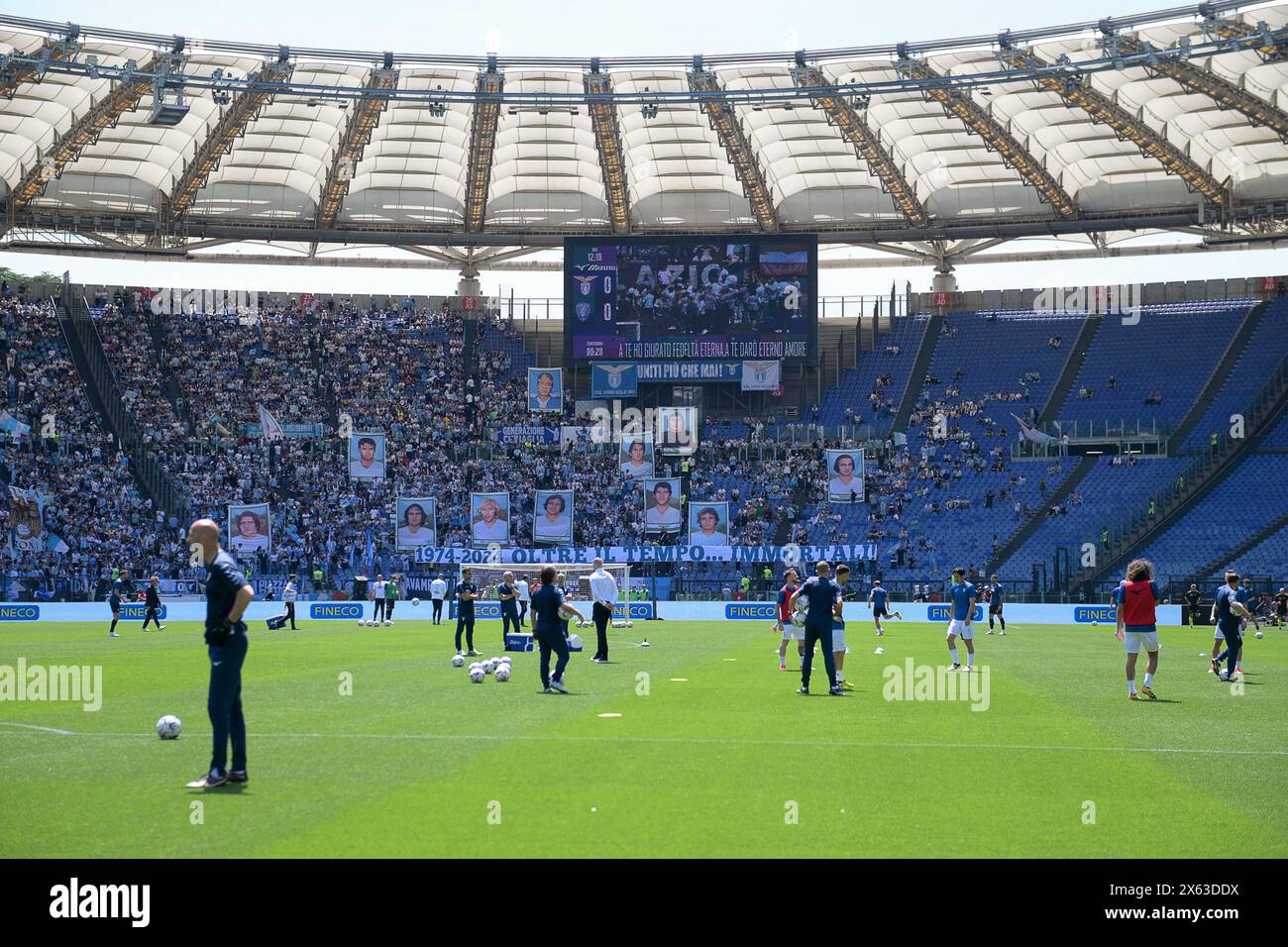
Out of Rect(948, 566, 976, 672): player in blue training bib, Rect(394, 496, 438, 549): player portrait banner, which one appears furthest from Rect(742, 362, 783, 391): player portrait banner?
Rect(948, 566, 976, 672): player in blue training bib

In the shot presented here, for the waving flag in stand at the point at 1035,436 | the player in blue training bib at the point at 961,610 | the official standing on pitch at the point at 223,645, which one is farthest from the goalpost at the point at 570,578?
the official standing on pitch at the point at 223,645

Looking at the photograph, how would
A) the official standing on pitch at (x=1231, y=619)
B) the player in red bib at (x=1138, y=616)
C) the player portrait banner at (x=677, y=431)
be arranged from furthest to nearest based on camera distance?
1. the player portrait banner at (x=677, y=431)
2. the official standing on pitch at (x=1231, y=619)
3. the player in red bib at (x=1138, y=616)

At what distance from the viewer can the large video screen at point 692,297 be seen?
241ft

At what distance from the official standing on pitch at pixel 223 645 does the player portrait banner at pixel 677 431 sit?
62697mm

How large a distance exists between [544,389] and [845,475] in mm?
17987

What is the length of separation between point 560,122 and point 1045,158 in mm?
24156

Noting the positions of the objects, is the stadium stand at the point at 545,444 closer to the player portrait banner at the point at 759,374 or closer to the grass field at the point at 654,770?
the player portrait banner at the point at 759,374

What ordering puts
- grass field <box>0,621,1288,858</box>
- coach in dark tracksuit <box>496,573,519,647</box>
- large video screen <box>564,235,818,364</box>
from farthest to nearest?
large video screen <box>564,235,818,364</box> → coach in dark tracksuit <box>496,573,519,647</box> → grass field <box>0,621,1288,858</box>

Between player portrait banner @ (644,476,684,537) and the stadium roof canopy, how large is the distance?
53.9 feet

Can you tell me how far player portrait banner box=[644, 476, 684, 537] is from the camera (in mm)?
67062

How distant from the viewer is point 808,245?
241ft

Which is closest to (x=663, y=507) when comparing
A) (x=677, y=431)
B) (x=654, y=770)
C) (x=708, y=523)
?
(x=708, y=523)

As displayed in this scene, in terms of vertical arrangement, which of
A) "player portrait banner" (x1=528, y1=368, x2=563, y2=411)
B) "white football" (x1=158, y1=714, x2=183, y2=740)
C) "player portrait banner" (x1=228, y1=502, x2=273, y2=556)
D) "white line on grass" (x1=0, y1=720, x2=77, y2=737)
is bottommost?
"white line on grass" (x1=0, y1=720, x2=77, y2=737)

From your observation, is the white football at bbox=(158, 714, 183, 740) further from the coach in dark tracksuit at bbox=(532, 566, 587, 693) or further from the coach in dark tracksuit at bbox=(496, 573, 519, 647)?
the coach in dark tracksuit at bbox=(496, 573, 519, 647)
